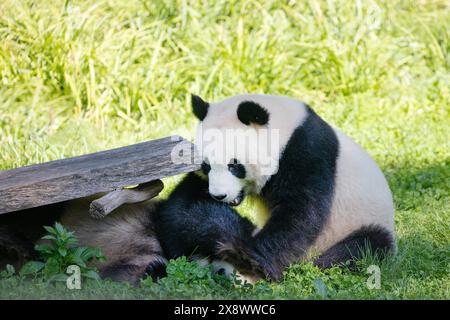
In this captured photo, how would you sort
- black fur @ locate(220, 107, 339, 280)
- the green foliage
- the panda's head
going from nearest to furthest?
1. the green foliage
2. black fur @ locate(220, 107, 339, 280)
3. the panda's head

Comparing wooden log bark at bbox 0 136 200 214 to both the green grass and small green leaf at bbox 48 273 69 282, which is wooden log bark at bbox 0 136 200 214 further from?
the green grass

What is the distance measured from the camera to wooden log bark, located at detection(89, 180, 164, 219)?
16.3ft

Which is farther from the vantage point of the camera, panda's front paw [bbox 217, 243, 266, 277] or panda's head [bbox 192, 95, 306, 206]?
panda's head [bbox 192, 95, 306, 206]

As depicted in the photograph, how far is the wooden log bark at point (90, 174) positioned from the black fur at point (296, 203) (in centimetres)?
63

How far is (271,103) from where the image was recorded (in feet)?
18.2

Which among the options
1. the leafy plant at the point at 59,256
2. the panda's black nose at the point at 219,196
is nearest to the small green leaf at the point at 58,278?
the leafy plant at the point at 59,256

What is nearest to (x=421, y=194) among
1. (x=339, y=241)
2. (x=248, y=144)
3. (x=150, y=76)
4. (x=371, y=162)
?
(x=371, y=162)

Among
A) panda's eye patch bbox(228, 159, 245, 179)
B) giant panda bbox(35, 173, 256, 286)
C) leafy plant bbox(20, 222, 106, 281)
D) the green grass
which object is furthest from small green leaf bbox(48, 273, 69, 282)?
the green grass

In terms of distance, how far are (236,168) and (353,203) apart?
904mm

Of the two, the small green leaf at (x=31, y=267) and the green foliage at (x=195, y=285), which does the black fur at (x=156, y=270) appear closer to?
the green foliage at (x=195, y=285)

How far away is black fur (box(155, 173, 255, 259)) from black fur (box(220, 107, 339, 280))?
5.8 inches

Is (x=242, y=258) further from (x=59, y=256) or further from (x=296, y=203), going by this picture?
(x=59, y=256)

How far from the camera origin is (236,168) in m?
5.38
